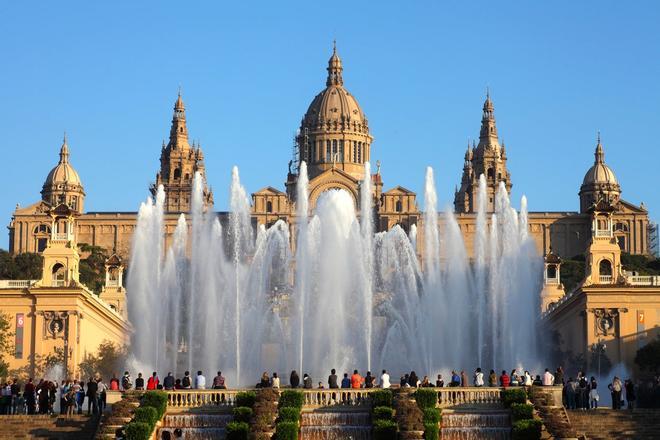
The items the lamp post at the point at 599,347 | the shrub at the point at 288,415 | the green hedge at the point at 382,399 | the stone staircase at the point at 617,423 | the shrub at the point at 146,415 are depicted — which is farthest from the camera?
the lamp post at the point at 599,347

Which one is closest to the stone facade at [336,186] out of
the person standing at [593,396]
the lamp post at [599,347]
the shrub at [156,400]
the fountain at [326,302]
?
the fountain at [326,302]

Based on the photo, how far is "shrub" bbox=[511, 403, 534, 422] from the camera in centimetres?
4852

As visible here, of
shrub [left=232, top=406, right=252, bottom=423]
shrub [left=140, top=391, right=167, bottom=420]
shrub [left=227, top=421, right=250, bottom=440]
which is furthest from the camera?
shrub [left=140, top=391, right=167, bottom=420]

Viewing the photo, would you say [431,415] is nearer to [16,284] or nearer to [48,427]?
[48,427]

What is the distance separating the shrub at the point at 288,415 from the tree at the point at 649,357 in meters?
29.8

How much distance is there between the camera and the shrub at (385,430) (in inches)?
1864

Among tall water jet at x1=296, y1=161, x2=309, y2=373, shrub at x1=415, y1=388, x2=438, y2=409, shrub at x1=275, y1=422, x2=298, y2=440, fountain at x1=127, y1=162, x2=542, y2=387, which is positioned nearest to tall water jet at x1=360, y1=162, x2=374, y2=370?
fountain at x1=127, y1=162, x2=542, y2=387

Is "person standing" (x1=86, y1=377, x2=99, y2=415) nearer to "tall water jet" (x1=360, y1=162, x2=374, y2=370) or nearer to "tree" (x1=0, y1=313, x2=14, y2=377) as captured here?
"tall water jet" (x1=360, y1=162, x2=374, y2=370)

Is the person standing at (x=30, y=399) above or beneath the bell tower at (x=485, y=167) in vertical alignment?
beneath

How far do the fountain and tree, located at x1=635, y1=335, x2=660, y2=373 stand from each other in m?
5.01

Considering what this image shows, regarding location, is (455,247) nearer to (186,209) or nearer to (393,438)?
(393,438)

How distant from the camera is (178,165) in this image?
7544 inches

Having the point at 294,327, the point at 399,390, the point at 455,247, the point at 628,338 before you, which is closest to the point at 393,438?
the point at 399,390

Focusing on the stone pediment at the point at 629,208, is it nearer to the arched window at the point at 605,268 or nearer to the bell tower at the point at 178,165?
the bell tower at the point at 178,165
